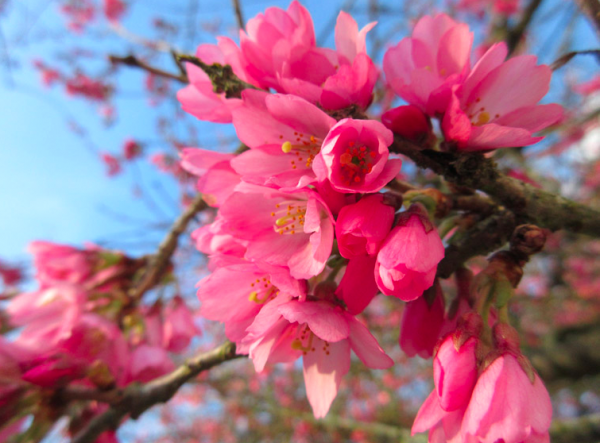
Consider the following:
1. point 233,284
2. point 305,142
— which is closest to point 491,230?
point 305,142

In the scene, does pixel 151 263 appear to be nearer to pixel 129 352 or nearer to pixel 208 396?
pixel 129 352

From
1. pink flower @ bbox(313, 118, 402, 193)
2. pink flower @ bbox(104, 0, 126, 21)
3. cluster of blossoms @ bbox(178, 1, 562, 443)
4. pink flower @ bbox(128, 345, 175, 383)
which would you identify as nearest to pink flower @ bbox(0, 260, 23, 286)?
pink flower @ bbox(128, 345, 175, 383)

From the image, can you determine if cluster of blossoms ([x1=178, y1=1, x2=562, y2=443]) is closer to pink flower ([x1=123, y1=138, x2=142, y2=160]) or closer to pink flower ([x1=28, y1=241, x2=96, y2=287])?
pink flower ([x1=28, y1=241, x2=96, y2=287])

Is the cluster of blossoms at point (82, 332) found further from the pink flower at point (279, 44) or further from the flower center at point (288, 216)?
the pink flower at point (279, 44)

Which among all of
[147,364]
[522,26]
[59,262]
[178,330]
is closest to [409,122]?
[147,364]

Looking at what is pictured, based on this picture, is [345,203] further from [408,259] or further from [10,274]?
[10,274]

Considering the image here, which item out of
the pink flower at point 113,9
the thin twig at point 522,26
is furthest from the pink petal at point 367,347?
the pink flower at point 113,9

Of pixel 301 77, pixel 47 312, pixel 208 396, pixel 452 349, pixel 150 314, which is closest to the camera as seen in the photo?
pixel 452 349
